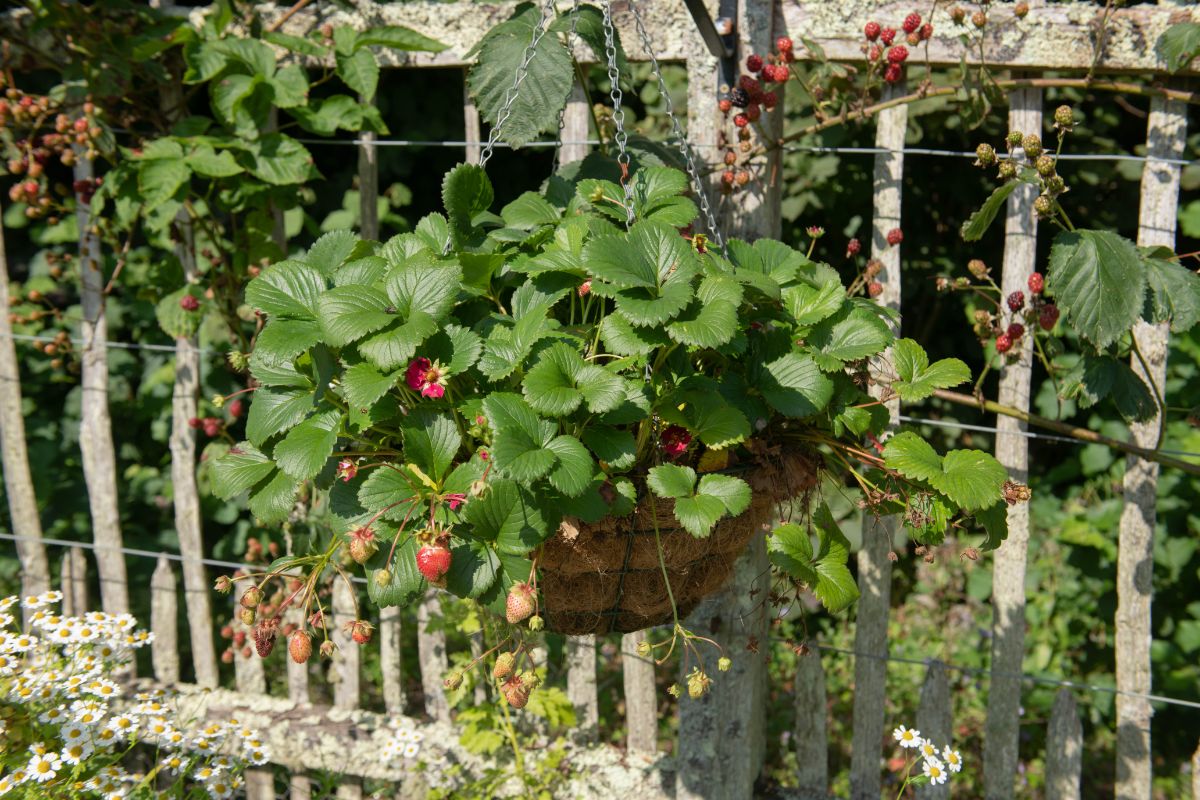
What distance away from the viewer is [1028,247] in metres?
1.99

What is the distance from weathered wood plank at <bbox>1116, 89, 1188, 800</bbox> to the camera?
193 centimetres

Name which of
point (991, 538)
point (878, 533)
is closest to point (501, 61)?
point (991, 538)

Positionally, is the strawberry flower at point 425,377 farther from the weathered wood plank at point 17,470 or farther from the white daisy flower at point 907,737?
the weathered wood plank at point 17,470

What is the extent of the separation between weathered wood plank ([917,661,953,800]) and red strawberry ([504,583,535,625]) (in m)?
1.23

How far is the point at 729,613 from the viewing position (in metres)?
2.11

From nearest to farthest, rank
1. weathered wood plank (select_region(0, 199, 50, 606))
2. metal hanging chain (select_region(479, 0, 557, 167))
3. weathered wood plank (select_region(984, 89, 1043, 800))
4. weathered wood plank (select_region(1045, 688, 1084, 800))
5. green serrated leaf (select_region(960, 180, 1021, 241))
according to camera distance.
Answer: metal hanging chain (select_region(479, 0, 557, 167))
green serrated leaf (select_region(960, 180, 1021, 241))
weathered wood plank (select_region(984, 89, 1043, 800))
weathered wood plank (select_region(1045, 688, 1084, 800))
weathered wood plank (select_region(0, 199, 50, 606))

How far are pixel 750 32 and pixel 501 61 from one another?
0.56 meters

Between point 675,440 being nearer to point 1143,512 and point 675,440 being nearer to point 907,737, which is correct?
point 907,737

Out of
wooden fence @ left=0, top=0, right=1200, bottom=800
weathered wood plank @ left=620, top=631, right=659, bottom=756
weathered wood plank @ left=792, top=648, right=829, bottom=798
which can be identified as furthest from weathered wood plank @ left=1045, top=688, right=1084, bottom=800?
weathered wood plank @ left=620, top=631, right=659, bottom=756

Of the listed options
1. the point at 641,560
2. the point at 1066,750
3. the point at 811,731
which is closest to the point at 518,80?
the point at 641,560

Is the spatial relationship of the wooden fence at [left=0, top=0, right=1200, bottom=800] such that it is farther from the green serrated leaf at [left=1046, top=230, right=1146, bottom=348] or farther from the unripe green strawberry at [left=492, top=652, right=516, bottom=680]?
the unripe green strawberry at [left=492, top=652, right=516, bottom=680]

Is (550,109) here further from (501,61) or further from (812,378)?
(812,378)

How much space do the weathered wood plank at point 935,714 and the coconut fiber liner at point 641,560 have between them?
84 cm

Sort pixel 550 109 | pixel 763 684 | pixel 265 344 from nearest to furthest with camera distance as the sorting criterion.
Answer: pixel 265 344 → pixel 550 109 → pixel 763 684
